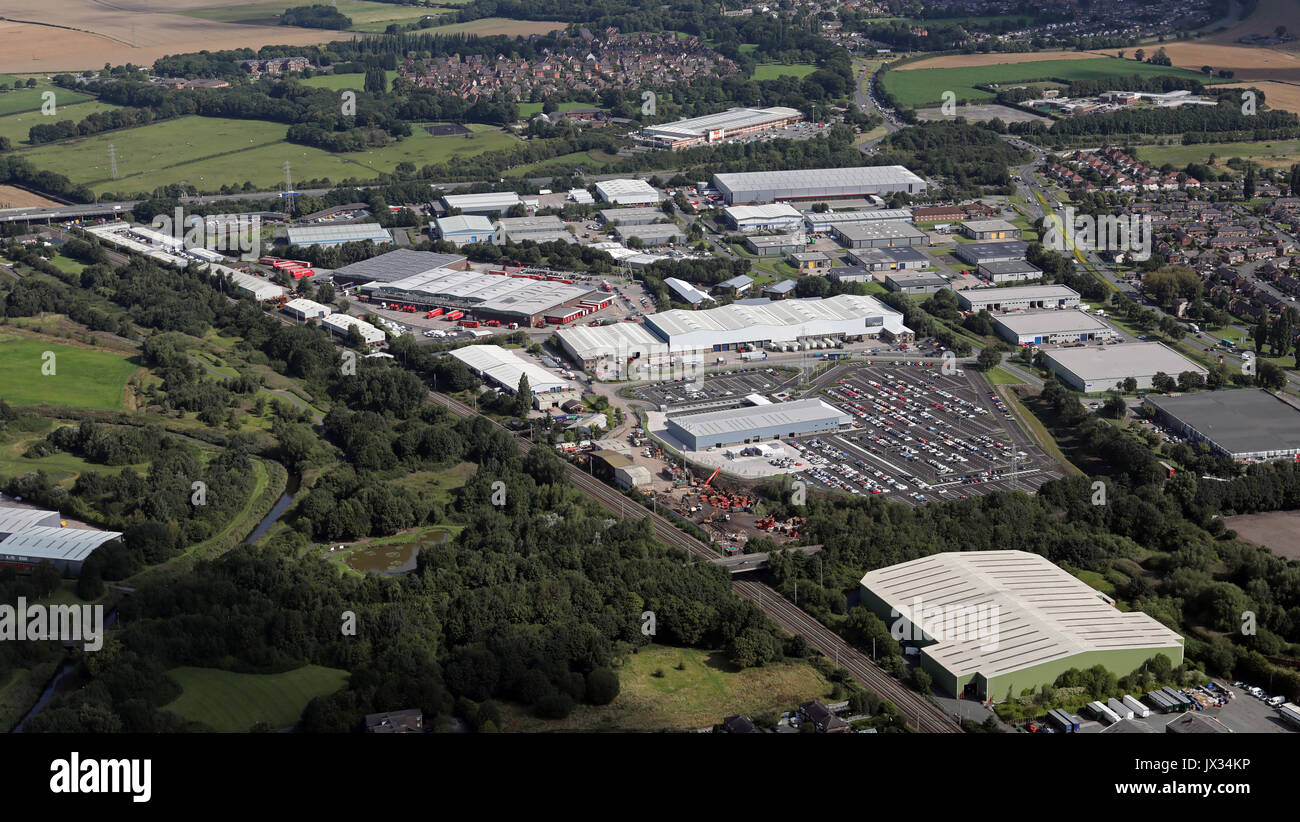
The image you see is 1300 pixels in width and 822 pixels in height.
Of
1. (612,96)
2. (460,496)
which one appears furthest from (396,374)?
(612,96)

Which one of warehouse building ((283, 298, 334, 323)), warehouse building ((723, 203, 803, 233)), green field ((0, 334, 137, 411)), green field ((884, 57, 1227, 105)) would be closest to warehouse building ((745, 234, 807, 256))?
warehouse building ((723, 203, 803, 233))

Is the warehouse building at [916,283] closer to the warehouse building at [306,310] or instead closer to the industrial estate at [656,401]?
the industrial estate at [656,401]

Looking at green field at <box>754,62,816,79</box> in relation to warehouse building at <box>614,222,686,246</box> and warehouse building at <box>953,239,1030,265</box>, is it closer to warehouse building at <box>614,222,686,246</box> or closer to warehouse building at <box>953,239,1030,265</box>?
warehouse building at <box>614,222,686,246</box>

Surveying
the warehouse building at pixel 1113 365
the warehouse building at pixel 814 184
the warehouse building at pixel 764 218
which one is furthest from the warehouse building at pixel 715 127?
the warehouse building at pixel 1113 365

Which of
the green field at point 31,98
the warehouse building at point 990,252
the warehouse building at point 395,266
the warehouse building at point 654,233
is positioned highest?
the green field at point 31,98

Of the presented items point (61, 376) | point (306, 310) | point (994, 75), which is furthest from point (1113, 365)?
point (994, 75)
